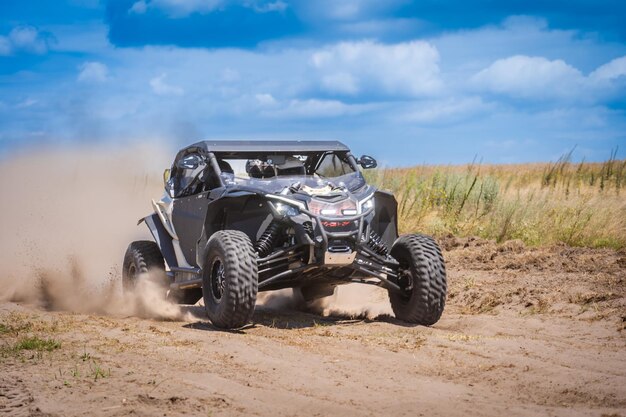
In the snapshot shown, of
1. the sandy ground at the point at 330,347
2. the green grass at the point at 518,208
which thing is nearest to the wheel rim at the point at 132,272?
the sandy ground at the point at 330,347

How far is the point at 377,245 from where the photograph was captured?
1061 cm

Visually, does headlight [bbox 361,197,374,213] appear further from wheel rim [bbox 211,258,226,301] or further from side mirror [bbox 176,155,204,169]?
side mirror [bbox 176,155,204,169]

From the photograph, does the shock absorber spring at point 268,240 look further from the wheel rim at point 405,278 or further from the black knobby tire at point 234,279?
the wheel rim at point 405,278

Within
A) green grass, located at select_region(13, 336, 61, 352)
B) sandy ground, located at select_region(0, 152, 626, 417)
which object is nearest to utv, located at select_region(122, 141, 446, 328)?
sandy ground, located at select_region(0, 152, 626, 417)

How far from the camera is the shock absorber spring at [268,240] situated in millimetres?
10141

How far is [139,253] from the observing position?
40.7 feet

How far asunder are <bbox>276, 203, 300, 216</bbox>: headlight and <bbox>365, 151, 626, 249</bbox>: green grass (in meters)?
8.78

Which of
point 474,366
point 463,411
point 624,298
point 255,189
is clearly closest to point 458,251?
point 624,298

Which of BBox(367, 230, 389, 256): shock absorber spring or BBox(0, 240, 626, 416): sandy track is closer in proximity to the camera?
BBox(0, 240, 626, 416): sandy track

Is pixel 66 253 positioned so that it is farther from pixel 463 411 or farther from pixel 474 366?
pixel 463 411

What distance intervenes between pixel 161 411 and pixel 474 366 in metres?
2.99

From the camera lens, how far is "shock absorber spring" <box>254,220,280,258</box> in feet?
33.3

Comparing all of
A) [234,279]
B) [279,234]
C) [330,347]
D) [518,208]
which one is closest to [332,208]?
[279,234]

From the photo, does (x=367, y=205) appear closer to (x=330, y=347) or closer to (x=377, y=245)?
(x=377, y=245)
